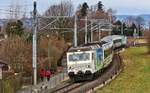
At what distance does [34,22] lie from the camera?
147ft

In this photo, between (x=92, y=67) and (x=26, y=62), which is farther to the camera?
(x=26, y=62)

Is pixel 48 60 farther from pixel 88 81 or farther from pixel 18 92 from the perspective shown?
pixel 18 92

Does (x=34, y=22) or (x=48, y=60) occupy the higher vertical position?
(x=34, y=22)

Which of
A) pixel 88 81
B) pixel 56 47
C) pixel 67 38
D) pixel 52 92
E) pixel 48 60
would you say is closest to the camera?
pixel 52 92

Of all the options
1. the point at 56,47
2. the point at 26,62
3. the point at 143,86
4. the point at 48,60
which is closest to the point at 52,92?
the point at 143,86

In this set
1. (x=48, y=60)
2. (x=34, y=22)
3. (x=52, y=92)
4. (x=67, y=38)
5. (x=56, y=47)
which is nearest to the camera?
(x=52, y=92)

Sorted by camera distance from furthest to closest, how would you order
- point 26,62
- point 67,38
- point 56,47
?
point 67,38
point 56,47
point 26,62

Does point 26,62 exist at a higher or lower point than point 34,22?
lower

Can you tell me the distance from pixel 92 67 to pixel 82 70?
1.02 m

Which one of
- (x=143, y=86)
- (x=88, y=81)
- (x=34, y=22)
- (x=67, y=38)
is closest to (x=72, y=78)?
(x=88, y=81)

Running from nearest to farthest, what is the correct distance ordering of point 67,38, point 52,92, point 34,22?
point 52,92
point 34,22
point 67,38

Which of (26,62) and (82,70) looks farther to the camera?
(26,62)

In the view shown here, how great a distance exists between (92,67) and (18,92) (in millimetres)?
10369

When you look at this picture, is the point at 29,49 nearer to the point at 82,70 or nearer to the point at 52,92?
the point at 82,70
